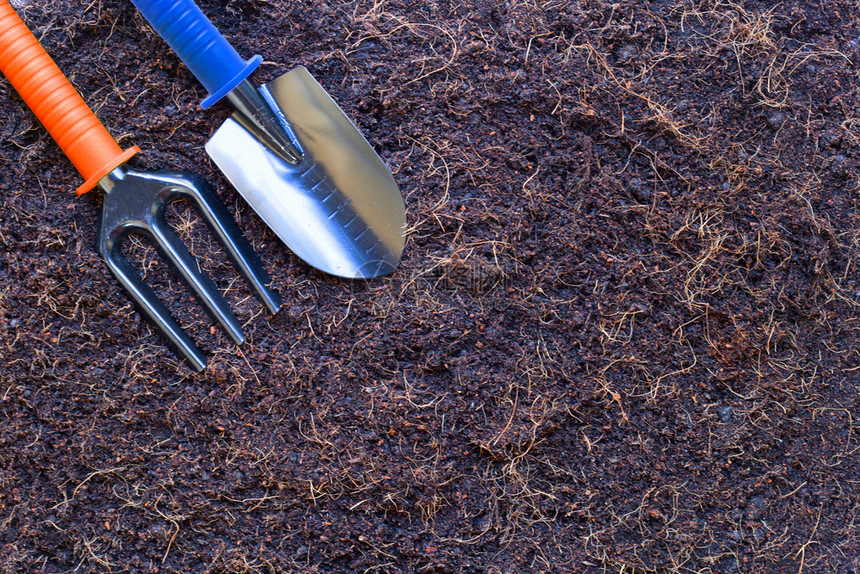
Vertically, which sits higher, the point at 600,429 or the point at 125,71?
the point at 125,71

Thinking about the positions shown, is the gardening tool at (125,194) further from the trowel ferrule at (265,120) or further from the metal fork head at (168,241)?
the trowel ferrule at (265,120)

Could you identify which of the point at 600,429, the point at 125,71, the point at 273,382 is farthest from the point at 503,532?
the point at 125,71

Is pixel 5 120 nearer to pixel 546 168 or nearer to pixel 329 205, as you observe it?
pixel 329 205

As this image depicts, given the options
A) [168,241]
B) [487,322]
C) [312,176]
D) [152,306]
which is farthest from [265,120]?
[487,322]

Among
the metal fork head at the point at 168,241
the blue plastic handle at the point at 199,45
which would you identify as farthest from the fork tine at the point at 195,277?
the blue plastic handle at the point at 199,45

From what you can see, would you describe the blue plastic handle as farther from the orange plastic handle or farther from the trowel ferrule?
the orange plastic handle

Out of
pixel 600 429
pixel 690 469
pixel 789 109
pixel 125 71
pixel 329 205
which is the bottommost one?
pixel 690 469

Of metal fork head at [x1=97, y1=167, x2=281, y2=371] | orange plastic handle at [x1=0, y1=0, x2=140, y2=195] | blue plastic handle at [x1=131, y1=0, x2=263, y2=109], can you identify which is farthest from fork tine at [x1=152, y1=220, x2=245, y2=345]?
blue plastic handle at [x1=131, y1=0, x2=263, y2=109]
